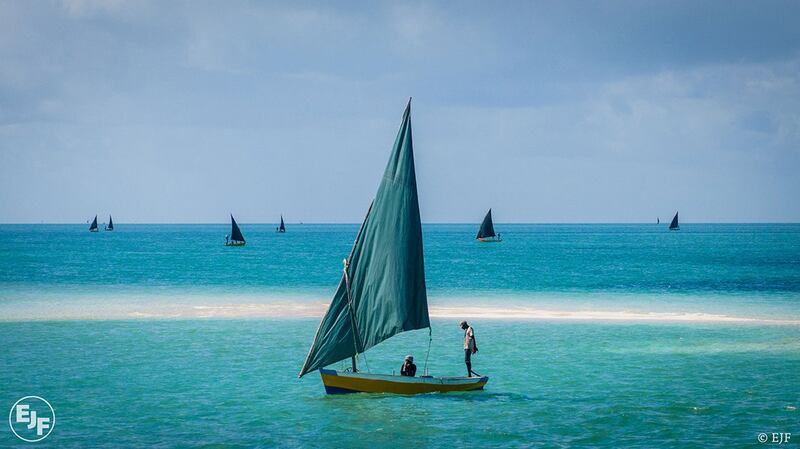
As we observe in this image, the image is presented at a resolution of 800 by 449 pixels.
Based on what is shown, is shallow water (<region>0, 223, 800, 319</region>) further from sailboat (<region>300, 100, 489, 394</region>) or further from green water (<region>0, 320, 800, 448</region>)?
sailboat (<region>300, 100, 489, 394</region>)

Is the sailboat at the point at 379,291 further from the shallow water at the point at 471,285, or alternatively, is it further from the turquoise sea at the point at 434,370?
the shallow water at the point at 471,285

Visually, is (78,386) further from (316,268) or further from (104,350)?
(316,268)

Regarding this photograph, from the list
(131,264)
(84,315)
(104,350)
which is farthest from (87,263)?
(104,350)

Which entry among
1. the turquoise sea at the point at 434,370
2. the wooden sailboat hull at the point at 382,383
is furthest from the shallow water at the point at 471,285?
the wooden sailboat hull at the point at 382,383

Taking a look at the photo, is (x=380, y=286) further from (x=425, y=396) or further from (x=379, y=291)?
(x=425, y=396)

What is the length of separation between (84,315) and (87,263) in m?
73.6

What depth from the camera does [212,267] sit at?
114m

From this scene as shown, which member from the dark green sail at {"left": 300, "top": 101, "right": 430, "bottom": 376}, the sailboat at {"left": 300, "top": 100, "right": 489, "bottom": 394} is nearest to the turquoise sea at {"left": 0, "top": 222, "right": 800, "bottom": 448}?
the sailboat at {"left": 300, "top": 100, "right": 489, "bottom": 394}

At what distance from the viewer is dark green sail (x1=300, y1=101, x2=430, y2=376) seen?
26219mm

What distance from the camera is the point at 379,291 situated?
2658cm

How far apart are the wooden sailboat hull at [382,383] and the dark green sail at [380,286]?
673 millimetres

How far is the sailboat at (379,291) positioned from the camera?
26.2 metres

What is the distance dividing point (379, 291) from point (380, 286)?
6.4 inches

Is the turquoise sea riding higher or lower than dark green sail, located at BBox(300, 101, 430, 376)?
lower
